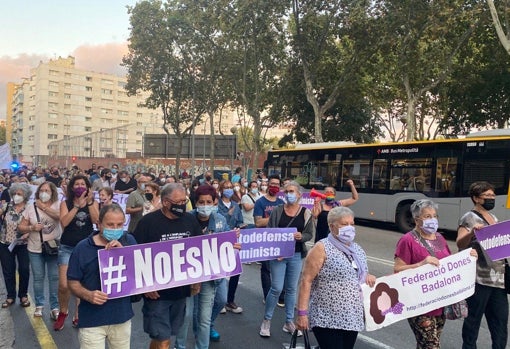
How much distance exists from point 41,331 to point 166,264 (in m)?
2.31

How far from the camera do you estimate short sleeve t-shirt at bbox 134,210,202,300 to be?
3.72m

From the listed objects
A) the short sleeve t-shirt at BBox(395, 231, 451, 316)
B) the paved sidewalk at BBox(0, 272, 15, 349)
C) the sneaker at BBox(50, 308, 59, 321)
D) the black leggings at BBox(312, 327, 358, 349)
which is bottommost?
the paved sidewalk at BBox(0, 272, 15, 349)

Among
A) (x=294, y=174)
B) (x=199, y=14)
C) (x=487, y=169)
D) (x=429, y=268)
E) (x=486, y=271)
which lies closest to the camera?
(x=429, y=268)

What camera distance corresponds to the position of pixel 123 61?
3133 centimetres

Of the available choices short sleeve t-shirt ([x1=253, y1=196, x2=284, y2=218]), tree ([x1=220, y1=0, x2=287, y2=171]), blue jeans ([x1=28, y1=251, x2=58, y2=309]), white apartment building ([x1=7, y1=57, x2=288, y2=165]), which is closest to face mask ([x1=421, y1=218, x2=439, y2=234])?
short sleeve t-shirt ([x1=253, y1=196, x2=284, y2=218])

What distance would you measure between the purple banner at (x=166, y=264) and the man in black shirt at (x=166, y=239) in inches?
2.6

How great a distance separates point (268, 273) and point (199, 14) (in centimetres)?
2084

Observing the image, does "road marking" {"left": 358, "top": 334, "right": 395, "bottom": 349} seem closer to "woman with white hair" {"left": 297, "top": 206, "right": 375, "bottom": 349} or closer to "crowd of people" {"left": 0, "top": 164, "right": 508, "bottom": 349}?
"crowd of people" {"left": 0, "top": 164, "right": 508, "bottom": 349}

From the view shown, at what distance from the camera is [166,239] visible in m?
3.77

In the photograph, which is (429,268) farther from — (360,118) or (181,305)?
(360,118)

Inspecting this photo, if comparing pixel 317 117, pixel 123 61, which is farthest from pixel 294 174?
pixel 123 61

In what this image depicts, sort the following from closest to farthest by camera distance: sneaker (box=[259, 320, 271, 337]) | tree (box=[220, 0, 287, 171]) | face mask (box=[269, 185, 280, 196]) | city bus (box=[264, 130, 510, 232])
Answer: sneaker (box=[259, 320, 271, 337]) < face mask (box=[269, 185, 280, 196]) < city bus (box=[264, 130, 510, 232]) < tree (box=[220, 0, 287, 171])

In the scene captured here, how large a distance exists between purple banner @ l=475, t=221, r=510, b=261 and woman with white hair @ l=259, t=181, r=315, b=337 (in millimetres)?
1828

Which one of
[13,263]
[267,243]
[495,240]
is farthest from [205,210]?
[13,263]
